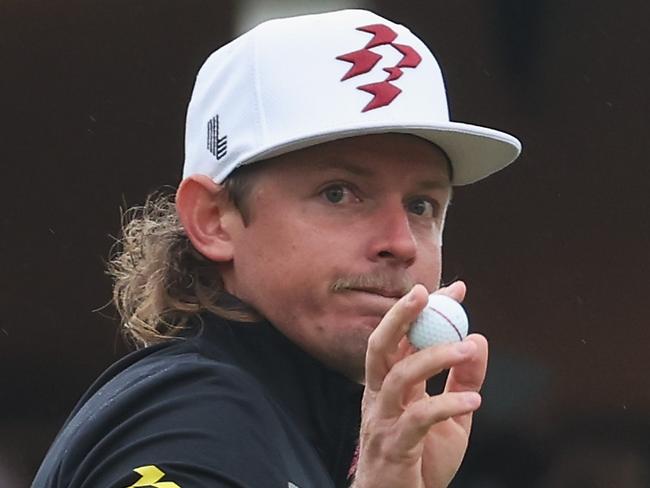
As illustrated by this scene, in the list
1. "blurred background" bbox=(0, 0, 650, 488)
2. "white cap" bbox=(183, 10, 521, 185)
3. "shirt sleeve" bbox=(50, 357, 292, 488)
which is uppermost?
"white cap" bbox=(183, 10, 521, 185)

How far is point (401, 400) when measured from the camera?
5.31 ft

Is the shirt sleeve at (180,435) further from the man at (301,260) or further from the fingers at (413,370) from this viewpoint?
the fingers at (413,370)

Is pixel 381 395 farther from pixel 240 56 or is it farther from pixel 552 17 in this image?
pixel 552 17

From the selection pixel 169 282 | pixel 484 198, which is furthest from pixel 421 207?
pixel 484 198

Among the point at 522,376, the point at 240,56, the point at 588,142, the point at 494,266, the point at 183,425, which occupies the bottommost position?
the point at 522,376

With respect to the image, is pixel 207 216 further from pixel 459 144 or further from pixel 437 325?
pixel 437 325

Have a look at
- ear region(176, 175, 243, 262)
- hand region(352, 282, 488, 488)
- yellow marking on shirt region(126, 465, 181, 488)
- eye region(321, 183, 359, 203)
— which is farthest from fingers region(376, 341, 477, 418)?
ear region(176, 175, 243, 262)

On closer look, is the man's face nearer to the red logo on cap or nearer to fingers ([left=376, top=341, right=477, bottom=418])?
the red logo on cap

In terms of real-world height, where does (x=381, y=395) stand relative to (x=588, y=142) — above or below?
above

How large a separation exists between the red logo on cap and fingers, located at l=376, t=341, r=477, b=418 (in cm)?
49

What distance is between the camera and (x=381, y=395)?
1631mm

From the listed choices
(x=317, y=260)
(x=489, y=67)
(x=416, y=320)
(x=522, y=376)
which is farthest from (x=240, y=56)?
(x=522, y=376)

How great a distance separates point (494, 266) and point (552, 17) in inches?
35.2

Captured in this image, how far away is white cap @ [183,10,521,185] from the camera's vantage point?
1.97 metres
